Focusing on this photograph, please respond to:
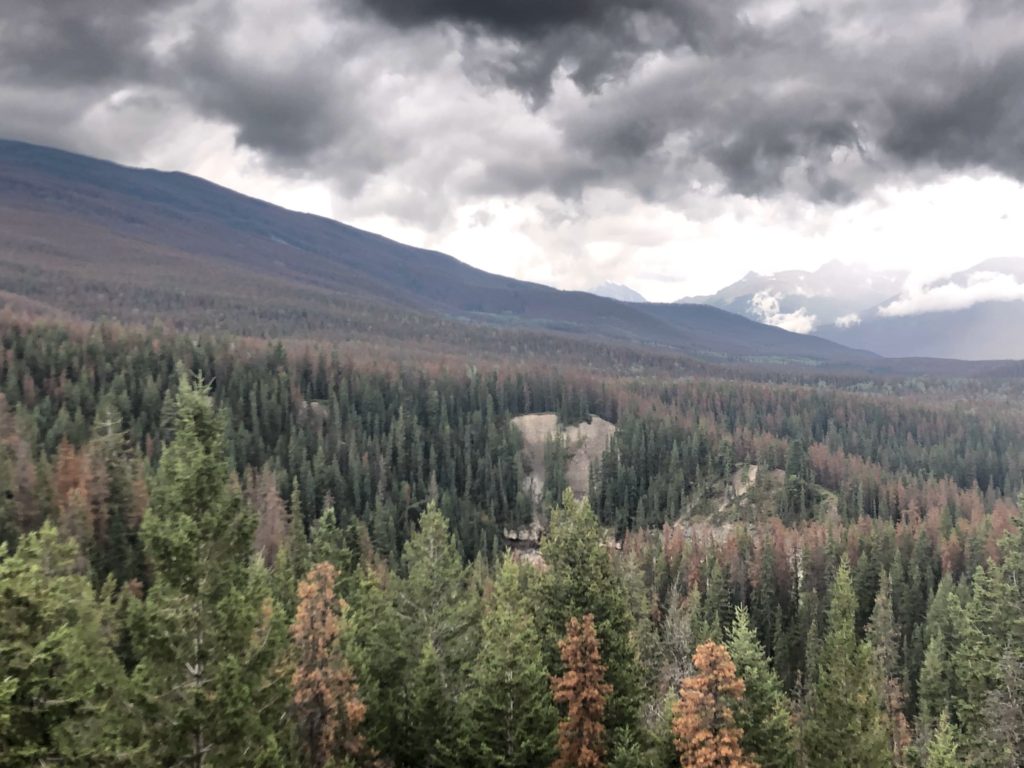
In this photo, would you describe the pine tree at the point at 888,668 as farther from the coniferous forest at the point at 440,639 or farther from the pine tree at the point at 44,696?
the pine tree at the point at 44,696

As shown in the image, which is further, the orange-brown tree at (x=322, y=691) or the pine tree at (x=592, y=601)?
the pine tree at (x=592, y=601)

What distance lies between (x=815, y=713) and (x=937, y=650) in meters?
37.2

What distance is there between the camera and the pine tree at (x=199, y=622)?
17297 mm

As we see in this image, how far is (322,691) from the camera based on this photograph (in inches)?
1059

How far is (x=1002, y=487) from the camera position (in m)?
180

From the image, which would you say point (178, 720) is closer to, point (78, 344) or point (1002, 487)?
point (78, 344)

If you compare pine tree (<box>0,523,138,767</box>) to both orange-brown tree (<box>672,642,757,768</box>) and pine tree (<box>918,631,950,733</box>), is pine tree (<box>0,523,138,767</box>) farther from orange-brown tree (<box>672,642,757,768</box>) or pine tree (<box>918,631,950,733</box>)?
pine tree (<box>918,631,950,733</box>)

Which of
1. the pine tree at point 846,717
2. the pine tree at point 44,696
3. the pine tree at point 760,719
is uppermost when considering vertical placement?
the pine tree at point 44,696

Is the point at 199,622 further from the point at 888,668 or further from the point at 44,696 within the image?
the point at 888,668

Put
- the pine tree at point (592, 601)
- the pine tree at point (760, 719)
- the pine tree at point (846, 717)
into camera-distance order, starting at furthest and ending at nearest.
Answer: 1. the pine tree at point (846, 717)
2. the pine tree at point (592, 601)
3. the pine tree at point (760, 719)

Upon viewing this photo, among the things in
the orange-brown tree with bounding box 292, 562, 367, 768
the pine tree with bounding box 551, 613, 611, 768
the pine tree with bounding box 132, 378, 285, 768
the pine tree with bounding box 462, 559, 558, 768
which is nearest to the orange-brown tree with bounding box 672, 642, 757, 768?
the pine tree with bounding box 551, 613, 611, 768

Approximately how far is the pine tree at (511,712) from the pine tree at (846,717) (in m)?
15.0

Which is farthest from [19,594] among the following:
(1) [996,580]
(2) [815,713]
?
(1) [996,580]

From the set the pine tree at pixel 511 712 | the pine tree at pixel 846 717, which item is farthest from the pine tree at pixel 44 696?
the pine tree at pixel 846 717
